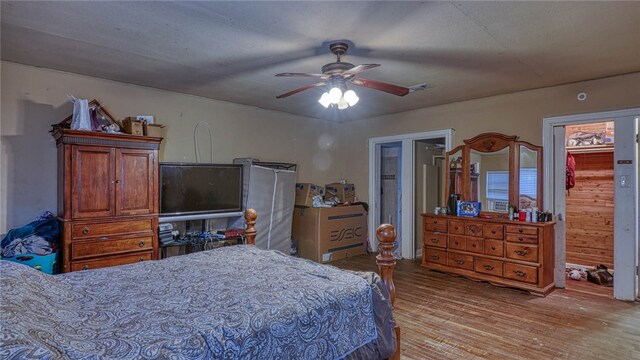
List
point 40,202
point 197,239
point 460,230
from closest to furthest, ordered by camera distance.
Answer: point 40,202, point 197,239, point 460,230

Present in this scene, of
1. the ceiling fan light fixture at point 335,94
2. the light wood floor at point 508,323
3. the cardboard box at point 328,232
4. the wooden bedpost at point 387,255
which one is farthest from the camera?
the cardboard box at point 328,232

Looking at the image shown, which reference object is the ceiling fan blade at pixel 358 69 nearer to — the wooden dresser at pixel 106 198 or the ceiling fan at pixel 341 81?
the ceiling fan at pixel 341 81

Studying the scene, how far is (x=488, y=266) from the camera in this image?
402 cm

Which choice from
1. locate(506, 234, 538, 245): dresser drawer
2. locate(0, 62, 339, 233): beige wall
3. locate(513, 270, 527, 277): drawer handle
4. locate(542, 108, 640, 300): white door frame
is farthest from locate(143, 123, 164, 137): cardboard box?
locate(542, 108, 640, 300): white door frame

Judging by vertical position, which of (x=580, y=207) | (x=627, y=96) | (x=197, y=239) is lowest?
(x=197, y=239)

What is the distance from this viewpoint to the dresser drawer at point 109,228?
9.95 feet

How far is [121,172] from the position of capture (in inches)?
129

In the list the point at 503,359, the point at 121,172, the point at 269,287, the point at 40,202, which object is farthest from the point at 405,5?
the point at 40,202

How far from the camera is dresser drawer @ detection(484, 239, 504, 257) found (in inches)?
154

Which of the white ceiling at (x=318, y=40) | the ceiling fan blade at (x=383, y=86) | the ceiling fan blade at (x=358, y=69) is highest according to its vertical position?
the white ceiling at (x=318, y=40)

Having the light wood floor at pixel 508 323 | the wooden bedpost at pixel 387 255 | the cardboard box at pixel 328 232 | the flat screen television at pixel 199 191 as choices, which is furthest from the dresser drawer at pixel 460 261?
the flat screen television at pixel 199 191

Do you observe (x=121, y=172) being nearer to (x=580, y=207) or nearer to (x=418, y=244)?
(x=418, y=244)

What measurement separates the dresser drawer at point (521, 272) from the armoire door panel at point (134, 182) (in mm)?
3979

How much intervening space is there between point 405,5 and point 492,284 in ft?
10.9
